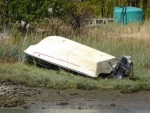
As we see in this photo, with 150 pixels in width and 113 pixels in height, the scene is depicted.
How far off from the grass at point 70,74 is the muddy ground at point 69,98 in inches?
9.5

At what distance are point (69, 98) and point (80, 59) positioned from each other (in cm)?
207

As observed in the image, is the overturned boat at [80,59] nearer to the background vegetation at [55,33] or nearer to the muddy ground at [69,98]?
the background vegetation at [55,33]

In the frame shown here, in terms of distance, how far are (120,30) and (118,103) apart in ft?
37.6

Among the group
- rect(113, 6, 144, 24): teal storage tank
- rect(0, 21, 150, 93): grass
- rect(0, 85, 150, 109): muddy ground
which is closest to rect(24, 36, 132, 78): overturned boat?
rect(0, 21, 150, 93): grass

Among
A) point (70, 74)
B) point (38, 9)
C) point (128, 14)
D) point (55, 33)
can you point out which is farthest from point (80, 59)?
point (128, 14)

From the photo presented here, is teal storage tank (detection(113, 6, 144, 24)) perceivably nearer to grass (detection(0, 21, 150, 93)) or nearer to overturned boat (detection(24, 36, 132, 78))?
grass (detection(0, 21, 150, 93))

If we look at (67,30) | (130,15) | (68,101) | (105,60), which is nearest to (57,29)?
(67,30)

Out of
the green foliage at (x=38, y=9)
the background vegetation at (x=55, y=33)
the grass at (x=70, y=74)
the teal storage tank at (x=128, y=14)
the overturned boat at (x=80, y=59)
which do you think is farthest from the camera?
the teal storage tank at (x=128, y=14)

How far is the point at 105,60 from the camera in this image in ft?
42.2

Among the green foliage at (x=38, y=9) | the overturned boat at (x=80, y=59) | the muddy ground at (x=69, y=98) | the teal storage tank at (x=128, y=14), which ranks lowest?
the teal storage tank at (x=128, y=14)

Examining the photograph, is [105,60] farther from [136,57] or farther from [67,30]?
[67,30]

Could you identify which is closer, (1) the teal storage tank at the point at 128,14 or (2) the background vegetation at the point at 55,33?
(2) the background vegetation at the point at 55,33

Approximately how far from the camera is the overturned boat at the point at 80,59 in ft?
41.7

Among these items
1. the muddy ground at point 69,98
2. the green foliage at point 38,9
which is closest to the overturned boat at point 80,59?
the muddy ground at point 69,98
